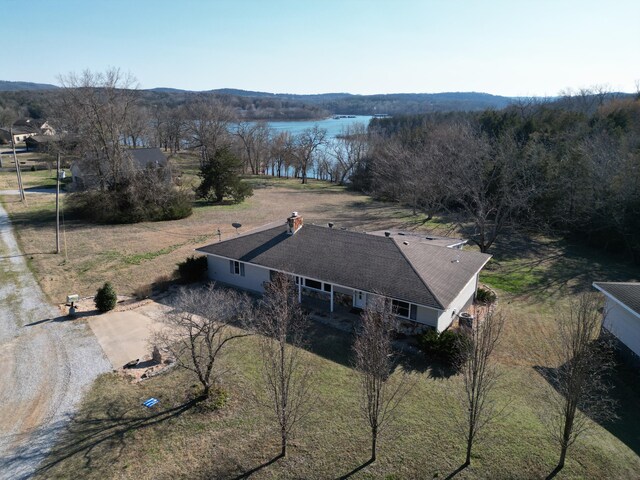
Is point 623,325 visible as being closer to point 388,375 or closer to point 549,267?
point 388,375

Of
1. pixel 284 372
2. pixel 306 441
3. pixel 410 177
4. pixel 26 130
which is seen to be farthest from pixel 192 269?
pixel 26 130

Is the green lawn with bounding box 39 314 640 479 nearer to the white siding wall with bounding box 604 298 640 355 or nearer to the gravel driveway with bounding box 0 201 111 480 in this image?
the gravel driveway with bounding box 0 201 111 480

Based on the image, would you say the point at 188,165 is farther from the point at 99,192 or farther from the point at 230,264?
the point at 230,264

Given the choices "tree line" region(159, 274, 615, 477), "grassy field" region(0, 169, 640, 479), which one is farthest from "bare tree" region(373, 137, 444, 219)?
"tree line" region(159, 274, 615, 477)

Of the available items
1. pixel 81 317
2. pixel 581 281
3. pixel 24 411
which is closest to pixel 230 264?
pixel 81 317

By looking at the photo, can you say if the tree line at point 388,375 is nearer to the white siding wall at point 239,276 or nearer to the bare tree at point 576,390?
the bare tree at point 576,390

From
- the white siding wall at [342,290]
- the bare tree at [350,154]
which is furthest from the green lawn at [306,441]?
the bare tree at [350,154]
